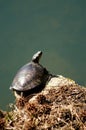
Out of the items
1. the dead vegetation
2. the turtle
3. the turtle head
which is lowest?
the dead vegetation

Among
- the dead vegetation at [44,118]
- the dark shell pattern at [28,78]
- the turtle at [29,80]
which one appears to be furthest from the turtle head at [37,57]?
the dead vegetation at [44,118]

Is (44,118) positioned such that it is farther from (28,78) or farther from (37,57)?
(37,57)

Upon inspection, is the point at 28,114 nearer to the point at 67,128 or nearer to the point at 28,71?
the point at 67,128

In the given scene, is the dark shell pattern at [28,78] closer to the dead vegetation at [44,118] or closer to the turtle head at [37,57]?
the turtle head at [37,57]

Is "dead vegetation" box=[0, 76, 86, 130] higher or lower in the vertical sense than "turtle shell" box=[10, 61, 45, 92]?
lower

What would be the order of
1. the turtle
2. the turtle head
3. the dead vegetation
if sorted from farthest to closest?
the turtle head < the turtle < the dead vegetation

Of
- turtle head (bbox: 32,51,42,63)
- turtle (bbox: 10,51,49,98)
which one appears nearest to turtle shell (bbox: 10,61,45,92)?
turtle (bbox: 10,51,49,98)

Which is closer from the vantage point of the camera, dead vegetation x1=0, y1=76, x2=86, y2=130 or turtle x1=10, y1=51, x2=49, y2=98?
dead vegetation x1=0, y1=76, x2=86, y2=130

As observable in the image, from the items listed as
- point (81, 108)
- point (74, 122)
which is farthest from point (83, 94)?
point (74, 122)

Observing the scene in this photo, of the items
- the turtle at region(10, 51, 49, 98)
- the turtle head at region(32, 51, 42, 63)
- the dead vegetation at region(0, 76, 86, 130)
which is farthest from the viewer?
the turtle head at region(32, 51, 42, 63)

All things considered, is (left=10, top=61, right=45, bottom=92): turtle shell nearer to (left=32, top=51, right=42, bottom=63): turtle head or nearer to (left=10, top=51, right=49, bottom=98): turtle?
(left=10, top=51, right=49, bottom=98): turtle
